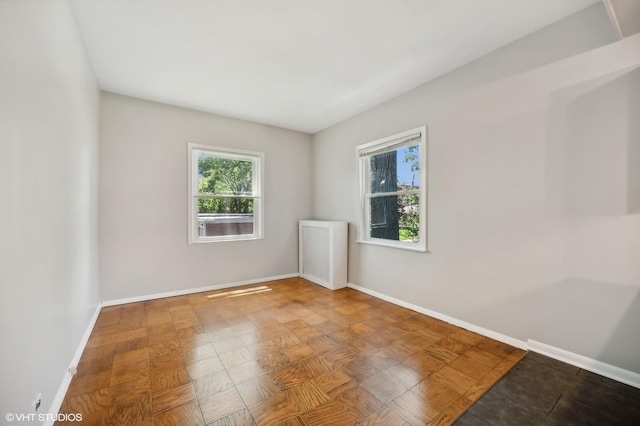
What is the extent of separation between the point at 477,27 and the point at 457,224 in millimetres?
1673

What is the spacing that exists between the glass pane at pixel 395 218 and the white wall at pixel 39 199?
3099 mm

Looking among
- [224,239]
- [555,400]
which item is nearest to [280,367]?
[555,400]

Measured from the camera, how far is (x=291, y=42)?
89.3 inches

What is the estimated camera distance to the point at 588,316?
6.18 feet

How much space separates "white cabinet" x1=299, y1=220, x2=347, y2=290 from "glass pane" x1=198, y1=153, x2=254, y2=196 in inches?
45.7

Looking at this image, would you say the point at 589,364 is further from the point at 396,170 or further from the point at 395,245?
the point at 396,170

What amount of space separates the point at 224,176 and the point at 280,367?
2.90 meters

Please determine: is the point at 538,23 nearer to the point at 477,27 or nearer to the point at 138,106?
the point at 477,27

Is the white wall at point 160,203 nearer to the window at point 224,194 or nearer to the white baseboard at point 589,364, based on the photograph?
the window at point 224,194

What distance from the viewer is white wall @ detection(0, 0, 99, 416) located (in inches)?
41.2

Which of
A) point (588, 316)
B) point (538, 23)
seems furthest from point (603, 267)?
point (538, 23)

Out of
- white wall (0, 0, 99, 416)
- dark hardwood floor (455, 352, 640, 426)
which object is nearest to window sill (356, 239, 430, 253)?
dark hardwood floor (455, 352, 640, 426)

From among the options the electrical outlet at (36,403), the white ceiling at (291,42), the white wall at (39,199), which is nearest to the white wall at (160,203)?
the white ceiling at (291,42)

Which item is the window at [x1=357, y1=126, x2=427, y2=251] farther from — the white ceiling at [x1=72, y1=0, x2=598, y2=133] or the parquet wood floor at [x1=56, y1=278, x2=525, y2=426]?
the parquet wood floor at [x1=56, y1=278, x2=525, y2=426]
